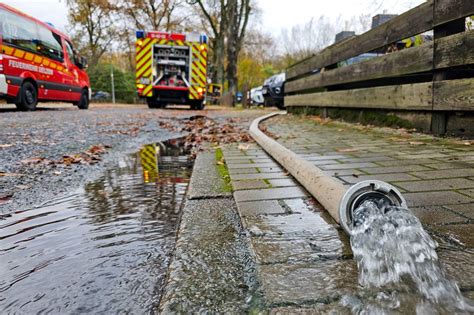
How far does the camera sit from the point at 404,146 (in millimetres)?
3730

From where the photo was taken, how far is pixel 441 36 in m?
4.06

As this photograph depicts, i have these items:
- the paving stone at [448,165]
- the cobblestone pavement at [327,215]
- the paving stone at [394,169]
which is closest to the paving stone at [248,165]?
the cobblestone pavement at [327,215]

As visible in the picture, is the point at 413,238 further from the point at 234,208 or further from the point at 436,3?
the point at 436,3

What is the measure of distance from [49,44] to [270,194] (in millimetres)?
11144

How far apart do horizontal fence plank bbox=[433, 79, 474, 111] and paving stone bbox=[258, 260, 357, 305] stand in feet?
10.0

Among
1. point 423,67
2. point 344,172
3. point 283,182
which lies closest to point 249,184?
point 283,182

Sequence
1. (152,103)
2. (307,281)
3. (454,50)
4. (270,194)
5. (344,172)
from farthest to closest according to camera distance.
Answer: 1. (152,103)
2. (454,50)
3. (344,172)
4. (270,194)
5. (307,281)

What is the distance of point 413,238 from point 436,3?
3.61 metres

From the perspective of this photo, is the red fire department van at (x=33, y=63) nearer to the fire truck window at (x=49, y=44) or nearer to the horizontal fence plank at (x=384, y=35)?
the fire truck window at (x=49, y=44)

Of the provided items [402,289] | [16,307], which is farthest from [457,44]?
[16,307]

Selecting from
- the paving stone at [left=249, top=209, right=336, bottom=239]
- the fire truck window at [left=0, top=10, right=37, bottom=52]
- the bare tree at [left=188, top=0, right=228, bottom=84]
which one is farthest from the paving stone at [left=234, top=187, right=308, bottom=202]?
the bare tree at [left=188, top=0, right=228, bottom=84]

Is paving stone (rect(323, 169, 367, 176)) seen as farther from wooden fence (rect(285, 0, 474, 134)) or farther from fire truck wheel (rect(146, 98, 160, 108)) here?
fire truck wheel (rect(146, 98, 160, 108))

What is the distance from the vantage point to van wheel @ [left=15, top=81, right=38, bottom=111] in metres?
9.76

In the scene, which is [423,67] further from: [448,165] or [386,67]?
[448,165]
